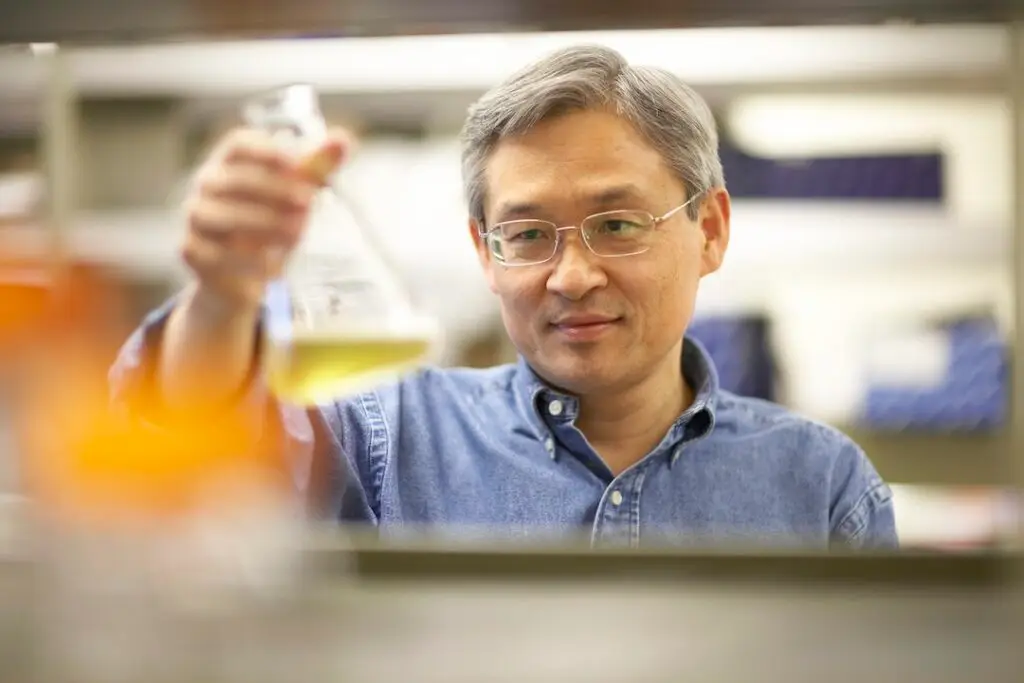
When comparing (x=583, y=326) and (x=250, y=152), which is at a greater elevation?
(x=250, y=152)

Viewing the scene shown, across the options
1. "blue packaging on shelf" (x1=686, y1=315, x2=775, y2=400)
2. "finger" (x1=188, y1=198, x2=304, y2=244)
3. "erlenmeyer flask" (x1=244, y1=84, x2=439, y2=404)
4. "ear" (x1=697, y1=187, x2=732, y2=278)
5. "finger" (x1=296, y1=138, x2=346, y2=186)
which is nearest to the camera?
"finger" (x1=188, y1=198, x2=304, y2=244)

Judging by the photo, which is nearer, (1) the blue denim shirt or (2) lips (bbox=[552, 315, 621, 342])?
(1) the blue denim shirt

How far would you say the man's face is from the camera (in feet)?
4.04

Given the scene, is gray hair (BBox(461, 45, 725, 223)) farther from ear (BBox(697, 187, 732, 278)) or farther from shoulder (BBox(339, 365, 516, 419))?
shoulder (BBox(339, 365, 516, 419))

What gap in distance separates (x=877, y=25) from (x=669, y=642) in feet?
1.94

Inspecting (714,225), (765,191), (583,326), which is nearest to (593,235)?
(583,326)

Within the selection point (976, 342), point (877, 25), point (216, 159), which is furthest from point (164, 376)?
point (976, 342)

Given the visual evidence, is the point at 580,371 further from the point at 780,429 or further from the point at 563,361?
the point at 780,429

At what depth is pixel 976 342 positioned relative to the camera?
2.10 m

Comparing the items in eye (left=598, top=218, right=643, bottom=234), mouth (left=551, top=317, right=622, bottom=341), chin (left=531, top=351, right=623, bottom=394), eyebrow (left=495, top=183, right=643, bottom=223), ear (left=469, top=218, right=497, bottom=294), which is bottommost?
chin (left=531, top=351, right=623, bottom=394)

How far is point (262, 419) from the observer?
3.63 ft

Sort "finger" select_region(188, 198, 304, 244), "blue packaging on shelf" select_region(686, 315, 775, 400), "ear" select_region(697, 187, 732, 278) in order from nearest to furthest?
"finger" select_region(188, 198, 304, 244), "ear" select_region(697, 187, 732, 278), "blue packaging on shelf" select_region(686, 315, 775, 400)

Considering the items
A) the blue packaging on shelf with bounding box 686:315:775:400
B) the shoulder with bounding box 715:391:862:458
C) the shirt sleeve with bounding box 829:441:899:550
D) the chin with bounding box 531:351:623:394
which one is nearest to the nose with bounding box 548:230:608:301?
the chin with bounding box 531:351:623:394

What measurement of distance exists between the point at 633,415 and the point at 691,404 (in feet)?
0.36
